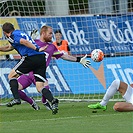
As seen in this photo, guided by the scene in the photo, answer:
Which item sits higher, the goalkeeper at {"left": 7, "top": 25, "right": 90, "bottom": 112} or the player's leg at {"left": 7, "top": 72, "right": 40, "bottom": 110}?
the goalkeeper at {"left": 7, "top": 25, "right": 90, "bottom": 112}

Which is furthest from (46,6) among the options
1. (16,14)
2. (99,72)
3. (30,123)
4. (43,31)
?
(30,123)

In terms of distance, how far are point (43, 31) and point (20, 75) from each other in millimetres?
1059

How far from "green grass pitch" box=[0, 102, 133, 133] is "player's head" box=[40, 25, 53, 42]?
156cm

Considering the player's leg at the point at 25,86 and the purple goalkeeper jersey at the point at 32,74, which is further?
the purple goalkeeper jersey at the point at 32,74

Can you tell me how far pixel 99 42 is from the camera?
19.9m

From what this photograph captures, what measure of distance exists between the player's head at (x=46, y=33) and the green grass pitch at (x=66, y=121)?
61.3 inches

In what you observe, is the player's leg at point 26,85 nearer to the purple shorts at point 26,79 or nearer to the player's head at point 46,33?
the purple shorts at point 26,79

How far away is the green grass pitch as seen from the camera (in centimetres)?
1016

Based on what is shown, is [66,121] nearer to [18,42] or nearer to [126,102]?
[126,102]

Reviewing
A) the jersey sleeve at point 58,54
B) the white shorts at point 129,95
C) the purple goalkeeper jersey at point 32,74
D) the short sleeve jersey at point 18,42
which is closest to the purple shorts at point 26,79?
the purple goalkeeper jersey at point 32,74

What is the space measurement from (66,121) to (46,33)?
343 centimetres

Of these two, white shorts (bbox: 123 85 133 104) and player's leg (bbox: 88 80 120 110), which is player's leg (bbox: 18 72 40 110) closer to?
player's leg (bbox: 88 80 120 110)

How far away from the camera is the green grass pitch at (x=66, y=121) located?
10164 mm

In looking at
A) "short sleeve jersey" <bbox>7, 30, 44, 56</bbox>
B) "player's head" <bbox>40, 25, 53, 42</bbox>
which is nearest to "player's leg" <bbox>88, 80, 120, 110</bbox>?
"short sleeve jersey" <bbox>7, 30, 44, 56</bbox>
